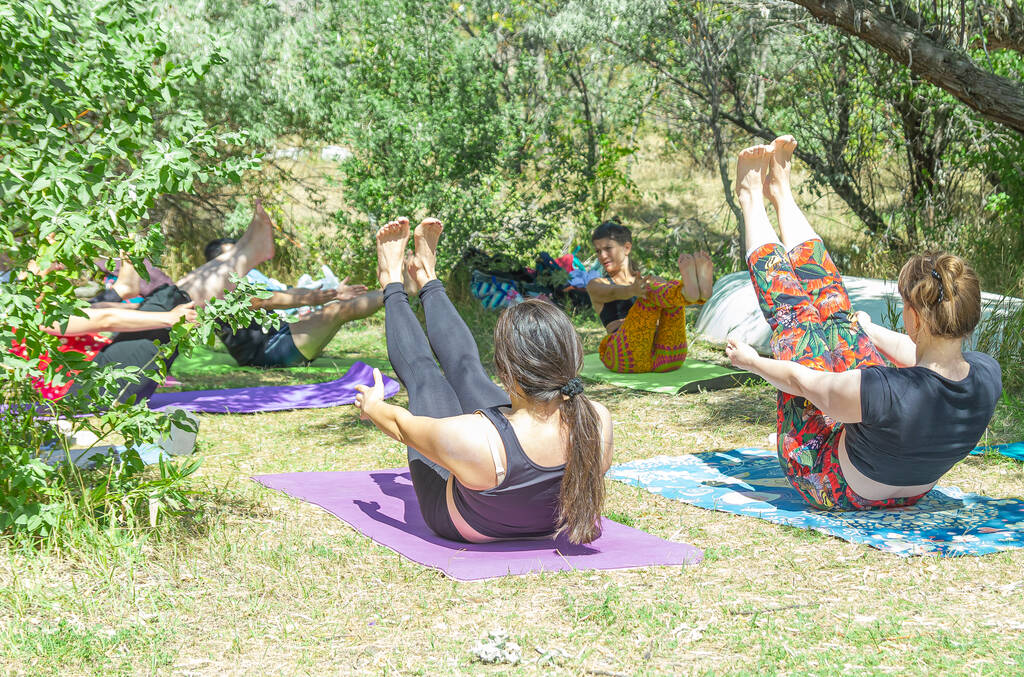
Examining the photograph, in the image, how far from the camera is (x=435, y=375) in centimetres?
345

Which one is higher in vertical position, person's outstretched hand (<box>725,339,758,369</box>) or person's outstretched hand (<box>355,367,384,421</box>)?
person's outstretched hand (<box>725,339,758,369</box>)

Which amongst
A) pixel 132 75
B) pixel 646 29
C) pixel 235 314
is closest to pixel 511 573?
pixel 235 314

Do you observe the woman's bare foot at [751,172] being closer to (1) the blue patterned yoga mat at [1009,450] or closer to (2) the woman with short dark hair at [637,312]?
(1) the blue patterned yoga mat at [1009,450]

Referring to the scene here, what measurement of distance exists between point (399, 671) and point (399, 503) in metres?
1.53

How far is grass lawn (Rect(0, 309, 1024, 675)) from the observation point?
7.93ft

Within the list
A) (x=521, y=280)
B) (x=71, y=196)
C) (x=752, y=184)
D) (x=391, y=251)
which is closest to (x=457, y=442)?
(x=391, y=251)

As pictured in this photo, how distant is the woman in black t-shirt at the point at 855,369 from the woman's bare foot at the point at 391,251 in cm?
134

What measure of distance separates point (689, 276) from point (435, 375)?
2.90 meters

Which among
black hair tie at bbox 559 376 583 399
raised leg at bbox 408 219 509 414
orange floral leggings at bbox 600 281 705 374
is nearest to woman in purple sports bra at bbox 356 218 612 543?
black hair tie at bbox 559 376 583 399

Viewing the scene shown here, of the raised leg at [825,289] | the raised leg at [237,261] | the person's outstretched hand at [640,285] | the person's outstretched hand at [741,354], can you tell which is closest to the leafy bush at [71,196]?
the person's outstretched hand at [741,354]

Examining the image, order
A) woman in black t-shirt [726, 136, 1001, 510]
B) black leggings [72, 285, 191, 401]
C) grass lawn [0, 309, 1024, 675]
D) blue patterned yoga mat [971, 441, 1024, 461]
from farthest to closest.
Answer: black leggings [72, 285, 191, 401] < blue patterned yoga mat [971, 441, 1024, 461] < woman in black t-shirt [726, 136, 1001, 510] < grass lawn [0, 309, 1024, 675]

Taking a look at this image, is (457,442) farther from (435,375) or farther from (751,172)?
(751,172)

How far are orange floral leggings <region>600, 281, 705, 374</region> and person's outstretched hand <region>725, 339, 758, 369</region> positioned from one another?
313cm

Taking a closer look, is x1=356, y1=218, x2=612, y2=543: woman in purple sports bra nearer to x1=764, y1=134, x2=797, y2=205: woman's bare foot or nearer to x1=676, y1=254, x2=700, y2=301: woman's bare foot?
x1=764, y1=134, x2=797, y2=205: woman's bare foot
